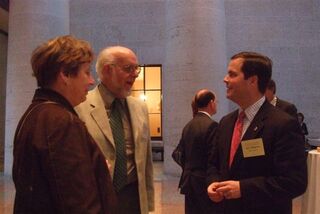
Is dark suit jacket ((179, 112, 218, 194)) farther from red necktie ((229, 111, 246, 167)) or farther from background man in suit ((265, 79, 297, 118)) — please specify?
red necktie ((229, 111, 246, 167))

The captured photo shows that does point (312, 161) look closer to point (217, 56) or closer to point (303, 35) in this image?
point (217, 56)

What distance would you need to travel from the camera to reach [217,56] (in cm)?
967

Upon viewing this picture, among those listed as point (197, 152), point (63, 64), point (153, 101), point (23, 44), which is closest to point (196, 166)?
point (197, 152)

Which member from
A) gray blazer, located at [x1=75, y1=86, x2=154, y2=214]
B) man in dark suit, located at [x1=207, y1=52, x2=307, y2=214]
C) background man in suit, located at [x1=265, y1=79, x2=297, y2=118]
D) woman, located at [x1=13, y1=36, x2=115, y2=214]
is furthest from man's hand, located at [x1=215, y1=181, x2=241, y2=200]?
background man in suit, located at [x1=265, y1=79, x2=297, y2=118]

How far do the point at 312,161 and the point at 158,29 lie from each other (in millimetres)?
9941

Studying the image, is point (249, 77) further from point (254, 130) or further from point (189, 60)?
point (189, 60)

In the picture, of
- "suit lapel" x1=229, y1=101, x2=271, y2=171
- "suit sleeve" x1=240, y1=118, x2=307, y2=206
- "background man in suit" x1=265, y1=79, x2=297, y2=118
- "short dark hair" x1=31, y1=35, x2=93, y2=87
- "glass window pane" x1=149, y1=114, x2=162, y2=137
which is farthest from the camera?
"glass window pane" x1=149, y1=114, x2=162, y2=137

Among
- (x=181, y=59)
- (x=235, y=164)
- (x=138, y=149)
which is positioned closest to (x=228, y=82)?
(x=235, y=164)

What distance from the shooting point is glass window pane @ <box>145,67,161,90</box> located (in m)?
15.0

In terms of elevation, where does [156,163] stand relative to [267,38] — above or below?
below

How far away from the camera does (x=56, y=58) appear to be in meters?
1.75

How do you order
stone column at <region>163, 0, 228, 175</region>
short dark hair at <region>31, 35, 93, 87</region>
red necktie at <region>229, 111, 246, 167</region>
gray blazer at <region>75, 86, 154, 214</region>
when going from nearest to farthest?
short dark hair at <region>31, 35, 93, 87</region> < red necktie at <region>229, 111, 246, 167</region> < gray blazer at <region>75, 86, 154, 214</region> < stone column at <region>163, 0, 228, 175</region>

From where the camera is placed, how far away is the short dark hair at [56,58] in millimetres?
1756

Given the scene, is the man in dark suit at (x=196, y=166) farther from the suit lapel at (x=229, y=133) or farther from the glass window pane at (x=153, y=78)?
the glass window pane at (x=153, y=78)
